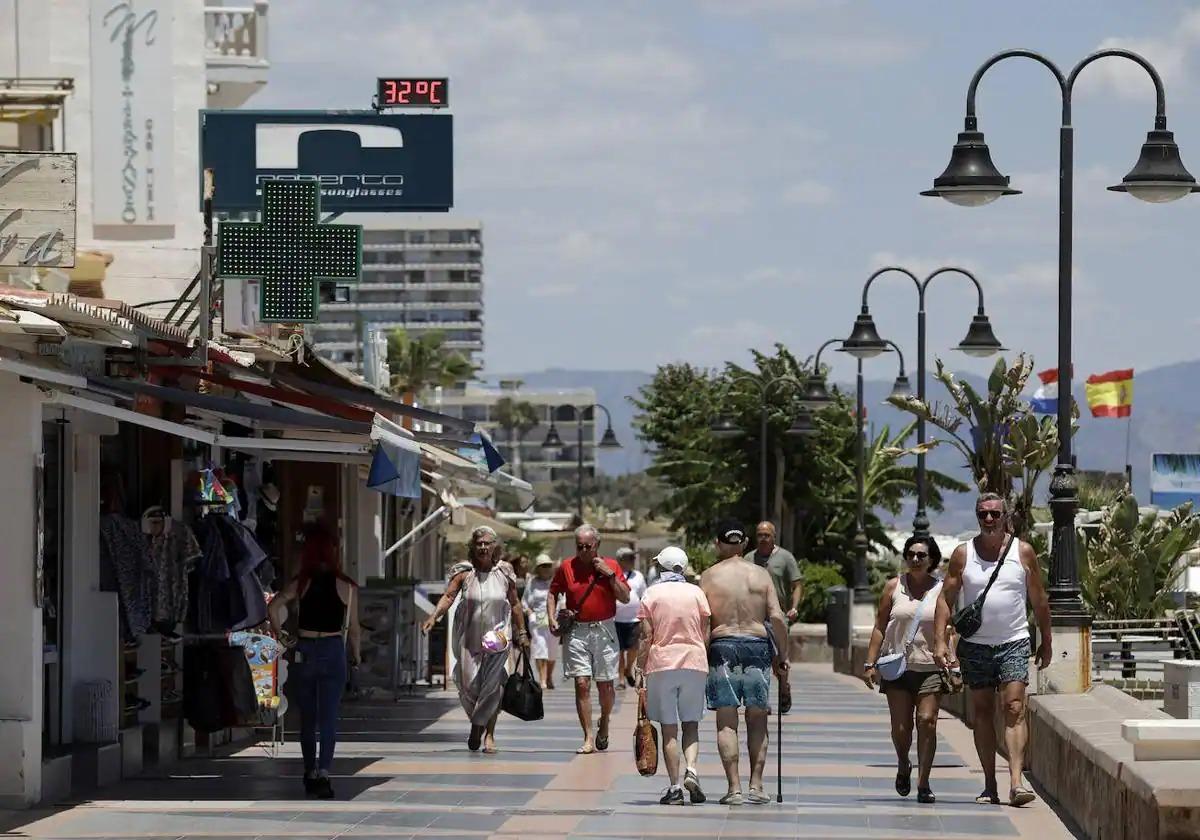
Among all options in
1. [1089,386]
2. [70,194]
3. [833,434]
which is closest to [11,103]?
[70,194]

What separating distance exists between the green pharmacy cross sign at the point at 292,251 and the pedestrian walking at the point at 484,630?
2.29 m

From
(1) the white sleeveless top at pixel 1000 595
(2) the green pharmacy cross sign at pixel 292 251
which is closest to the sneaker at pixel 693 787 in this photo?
(1) the white sleeveless top at pixel 1000 595

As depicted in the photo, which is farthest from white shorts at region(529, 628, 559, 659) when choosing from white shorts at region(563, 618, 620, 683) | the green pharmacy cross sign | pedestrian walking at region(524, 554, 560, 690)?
the green pharmacy cross sign

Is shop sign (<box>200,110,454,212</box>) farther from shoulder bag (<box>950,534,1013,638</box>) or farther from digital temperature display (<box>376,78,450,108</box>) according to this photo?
shoulder bag (<box>950,534,1013,638</box>)

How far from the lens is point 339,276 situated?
17078 millimetres

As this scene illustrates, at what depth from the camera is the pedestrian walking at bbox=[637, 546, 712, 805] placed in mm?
13656

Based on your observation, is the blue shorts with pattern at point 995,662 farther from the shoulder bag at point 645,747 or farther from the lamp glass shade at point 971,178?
the lamp glass shade at point 971,178

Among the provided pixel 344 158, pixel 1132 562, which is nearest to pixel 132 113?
pixel 344 158

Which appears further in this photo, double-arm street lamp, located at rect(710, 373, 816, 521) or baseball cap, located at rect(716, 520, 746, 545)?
double-arm street lamp, located at rect(710, 373, 816, 521)

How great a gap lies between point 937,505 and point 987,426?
3020 cm

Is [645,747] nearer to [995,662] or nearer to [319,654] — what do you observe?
[319,654]

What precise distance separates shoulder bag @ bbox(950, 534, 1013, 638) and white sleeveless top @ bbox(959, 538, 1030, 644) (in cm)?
2

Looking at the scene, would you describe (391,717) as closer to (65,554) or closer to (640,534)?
(65,554)

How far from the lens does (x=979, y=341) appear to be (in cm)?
2844
